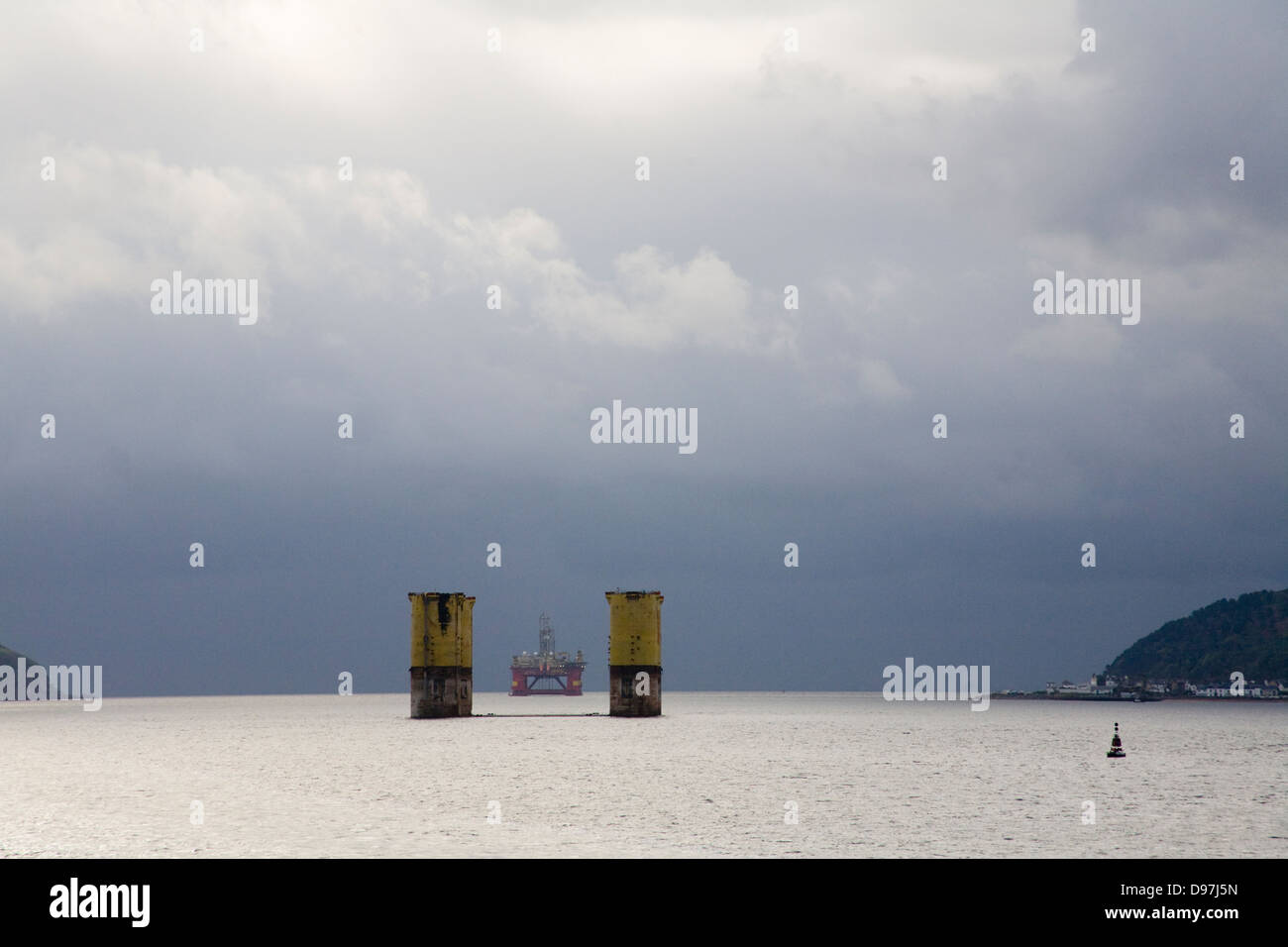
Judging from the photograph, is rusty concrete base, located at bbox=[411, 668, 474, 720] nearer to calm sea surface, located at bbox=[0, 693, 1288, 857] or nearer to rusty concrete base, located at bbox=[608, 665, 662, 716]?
calm sea surface, located at bbox=[0, 693, 1288, 857]

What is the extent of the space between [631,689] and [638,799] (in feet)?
165

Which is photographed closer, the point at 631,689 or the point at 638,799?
the point at 638,799

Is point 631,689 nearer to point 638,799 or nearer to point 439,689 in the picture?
point 439,689

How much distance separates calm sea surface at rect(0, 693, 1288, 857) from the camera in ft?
107

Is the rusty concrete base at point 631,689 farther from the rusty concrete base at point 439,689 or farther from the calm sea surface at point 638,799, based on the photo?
the rusty concrete base at point 439,689

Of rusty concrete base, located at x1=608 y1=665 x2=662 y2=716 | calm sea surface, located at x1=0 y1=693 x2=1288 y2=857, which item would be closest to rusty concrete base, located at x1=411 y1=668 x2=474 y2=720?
calm sea surface, located at x1=0 y1=693 x2=1288 y2=857

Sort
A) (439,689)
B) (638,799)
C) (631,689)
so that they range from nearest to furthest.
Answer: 1. (638,799)
2. (439,689)
3. (631,689)

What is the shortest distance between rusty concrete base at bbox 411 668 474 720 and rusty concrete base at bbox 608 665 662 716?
11.0 m

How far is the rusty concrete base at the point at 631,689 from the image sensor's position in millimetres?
93688

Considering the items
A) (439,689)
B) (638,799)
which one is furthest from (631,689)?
(638,799)

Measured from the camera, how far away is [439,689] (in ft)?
307

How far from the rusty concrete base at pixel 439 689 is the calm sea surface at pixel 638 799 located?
9.57 feet

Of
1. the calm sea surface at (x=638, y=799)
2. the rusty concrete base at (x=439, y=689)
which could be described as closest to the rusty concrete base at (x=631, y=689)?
the calm sea surface at (x=638, y=799)
